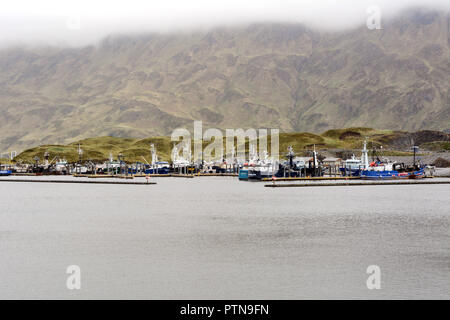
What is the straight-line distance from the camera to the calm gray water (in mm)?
47188

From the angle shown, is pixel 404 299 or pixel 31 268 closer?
pixel 404 299

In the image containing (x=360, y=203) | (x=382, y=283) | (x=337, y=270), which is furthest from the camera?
(x=360, y=203)

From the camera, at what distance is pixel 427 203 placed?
4737 inches

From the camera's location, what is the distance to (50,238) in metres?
73.8

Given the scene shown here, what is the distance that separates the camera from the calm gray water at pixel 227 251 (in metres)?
47.2

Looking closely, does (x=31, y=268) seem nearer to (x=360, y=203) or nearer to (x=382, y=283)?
(x=382, y=283)

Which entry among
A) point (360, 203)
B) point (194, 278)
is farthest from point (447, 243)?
point (360, 203)

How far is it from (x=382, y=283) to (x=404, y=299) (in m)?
4.47

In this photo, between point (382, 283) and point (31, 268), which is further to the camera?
point (31, 268)

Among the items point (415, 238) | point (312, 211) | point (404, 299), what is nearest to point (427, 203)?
point (312, 211)

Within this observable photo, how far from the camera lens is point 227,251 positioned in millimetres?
62781
